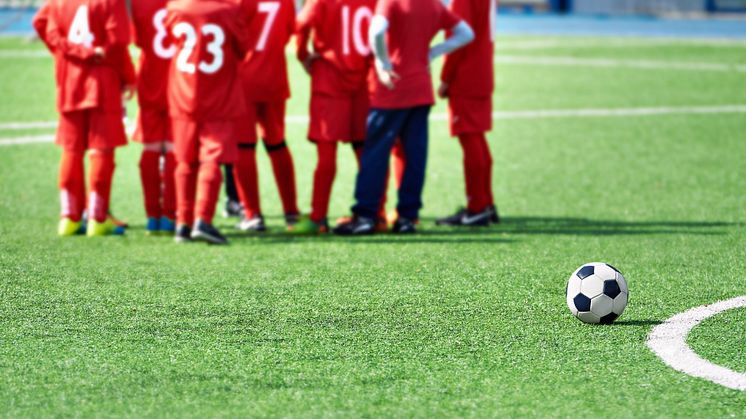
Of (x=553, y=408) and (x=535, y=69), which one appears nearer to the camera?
(x=553, y=408)

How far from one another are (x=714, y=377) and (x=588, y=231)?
3.79 meters

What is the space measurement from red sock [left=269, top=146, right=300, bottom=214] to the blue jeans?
0.65m

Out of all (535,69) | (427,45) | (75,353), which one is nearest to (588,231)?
(427,45)

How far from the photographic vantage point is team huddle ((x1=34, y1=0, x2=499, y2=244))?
8.38 meters

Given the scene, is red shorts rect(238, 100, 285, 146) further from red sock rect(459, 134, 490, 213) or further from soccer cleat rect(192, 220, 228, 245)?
red sock rect(459, 134, 490, 213)

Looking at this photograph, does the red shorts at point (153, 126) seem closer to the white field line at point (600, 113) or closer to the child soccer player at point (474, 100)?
the child soccer player at point (474, 100)

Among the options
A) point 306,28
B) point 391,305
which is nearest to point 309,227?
point 306,28

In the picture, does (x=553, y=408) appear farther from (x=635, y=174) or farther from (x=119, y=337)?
(x=635, y=174)

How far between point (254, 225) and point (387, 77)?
157 cm

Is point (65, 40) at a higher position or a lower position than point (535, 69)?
higher

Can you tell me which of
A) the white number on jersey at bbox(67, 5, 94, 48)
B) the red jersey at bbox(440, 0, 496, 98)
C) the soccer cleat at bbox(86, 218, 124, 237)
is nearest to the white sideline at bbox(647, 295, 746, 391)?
the red jersey at bbox(440, 0, 496, 98)

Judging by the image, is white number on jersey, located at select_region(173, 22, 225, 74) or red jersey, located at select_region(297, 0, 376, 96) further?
red jersey, located at select_region(297, 0, 376, 96)

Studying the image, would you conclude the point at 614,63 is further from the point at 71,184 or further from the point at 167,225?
the point at 71,184

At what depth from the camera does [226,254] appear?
8.08m
